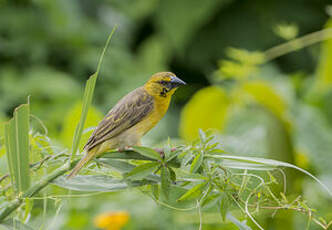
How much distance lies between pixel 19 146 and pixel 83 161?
118 mm

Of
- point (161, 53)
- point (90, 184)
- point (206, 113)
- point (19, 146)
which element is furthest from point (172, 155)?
point (161, 53)

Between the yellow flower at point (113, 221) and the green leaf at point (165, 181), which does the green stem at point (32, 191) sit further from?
the yellow flower at point (113, 221)

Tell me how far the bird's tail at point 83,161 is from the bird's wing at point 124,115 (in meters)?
0.04

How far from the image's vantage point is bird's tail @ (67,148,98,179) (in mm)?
923

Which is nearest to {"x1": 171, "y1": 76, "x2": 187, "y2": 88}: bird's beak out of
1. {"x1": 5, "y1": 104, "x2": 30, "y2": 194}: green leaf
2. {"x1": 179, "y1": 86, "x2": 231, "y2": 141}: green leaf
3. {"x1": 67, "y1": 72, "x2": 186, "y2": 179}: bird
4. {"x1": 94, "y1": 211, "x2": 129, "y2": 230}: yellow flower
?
{"x1": 67, "y1": 72, "x2": 186, "y2": 179}: bird

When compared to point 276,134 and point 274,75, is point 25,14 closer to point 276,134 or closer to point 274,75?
point 274,75

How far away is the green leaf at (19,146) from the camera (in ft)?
2.87

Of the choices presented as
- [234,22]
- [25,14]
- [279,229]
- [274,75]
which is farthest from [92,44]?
[279,229]

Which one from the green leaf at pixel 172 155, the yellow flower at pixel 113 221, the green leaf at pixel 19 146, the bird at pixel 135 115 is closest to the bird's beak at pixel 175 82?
the bird at pixel 135 115

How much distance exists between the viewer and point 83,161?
3.11ft

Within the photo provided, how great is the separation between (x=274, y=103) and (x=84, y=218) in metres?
1.05

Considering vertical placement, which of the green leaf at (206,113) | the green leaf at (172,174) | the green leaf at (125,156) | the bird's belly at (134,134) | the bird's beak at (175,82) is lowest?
the green leaf at (172,174)

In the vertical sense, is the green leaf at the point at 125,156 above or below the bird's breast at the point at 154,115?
below

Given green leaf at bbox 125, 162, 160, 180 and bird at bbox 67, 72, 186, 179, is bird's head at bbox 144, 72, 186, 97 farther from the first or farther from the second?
green leaf at bbox 125, 162, 160, 180
